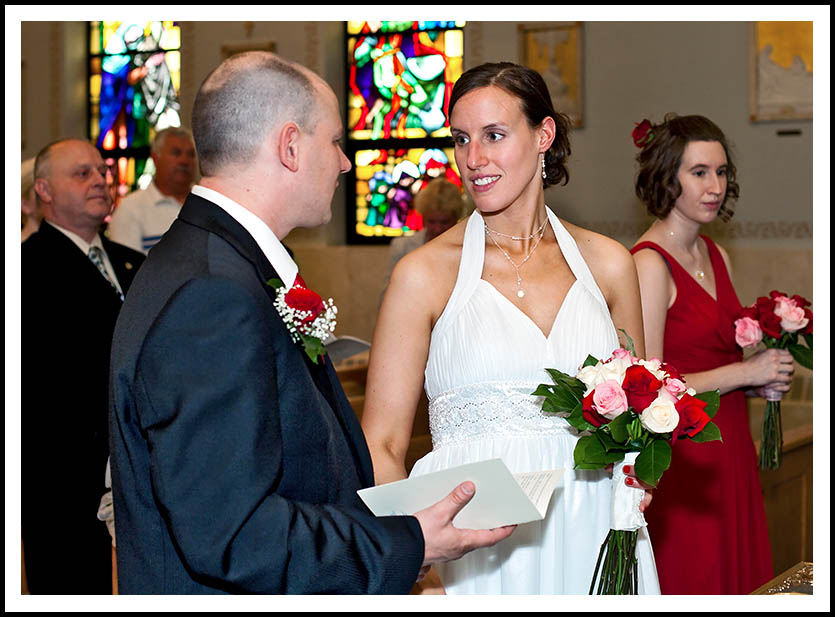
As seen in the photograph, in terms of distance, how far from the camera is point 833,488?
235 centimetres

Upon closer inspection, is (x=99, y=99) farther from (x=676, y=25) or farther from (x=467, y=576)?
(x=467, y=576)

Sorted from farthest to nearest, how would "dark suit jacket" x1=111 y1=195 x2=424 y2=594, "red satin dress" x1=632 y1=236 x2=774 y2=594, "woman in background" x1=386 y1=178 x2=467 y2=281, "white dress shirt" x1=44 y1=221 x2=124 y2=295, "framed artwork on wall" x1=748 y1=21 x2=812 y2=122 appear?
"framed artwork on wall" x1=748 y1=21 x2=812 y2=122 < "woman in background" x1=386 y1=178 x2=467 y2=281 < "white dress shirt" x1=44 y1=221 x2=124 y2=295 < "red satin dress" x1=632 y1=236 x2=774 y2=594 < "dark suit jacket" x1=111 y1=195 x2=424 y2=594

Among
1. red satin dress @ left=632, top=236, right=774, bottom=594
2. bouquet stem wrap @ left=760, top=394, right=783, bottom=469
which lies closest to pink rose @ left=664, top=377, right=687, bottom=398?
red satin dress @ left=632, top=236, right=774, bottom=594

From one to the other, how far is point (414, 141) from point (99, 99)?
371cm

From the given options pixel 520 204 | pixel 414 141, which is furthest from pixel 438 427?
pixel 414 141

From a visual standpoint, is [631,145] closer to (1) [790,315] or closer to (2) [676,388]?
(1) [790,315]

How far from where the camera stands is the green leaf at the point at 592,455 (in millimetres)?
2246

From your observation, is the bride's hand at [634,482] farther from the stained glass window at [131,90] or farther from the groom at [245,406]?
the stained glass window at [131,90]

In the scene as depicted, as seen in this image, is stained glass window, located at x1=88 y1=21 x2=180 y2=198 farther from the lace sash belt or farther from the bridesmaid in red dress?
the lace sash belt

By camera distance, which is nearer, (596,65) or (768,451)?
(768,451)

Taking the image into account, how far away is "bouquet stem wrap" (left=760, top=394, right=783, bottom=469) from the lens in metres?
4.00

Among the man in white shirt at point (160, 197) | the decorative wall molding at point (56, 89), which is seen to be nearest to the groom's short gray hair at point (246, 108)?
the man in white shirt at point (160, 197)

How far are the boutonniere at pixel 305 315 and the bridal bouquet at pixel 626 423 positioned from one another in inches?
29.8

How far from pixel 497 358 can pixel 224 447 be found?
115 centimetres
